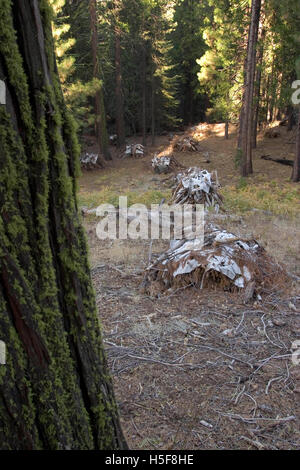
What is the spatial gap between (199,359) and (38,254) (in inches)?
97.2

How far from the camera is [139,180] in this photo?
652 inches

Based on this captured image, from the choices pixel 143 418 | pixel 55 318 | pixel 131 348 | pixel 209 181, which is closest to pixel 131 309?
pixel 131 348

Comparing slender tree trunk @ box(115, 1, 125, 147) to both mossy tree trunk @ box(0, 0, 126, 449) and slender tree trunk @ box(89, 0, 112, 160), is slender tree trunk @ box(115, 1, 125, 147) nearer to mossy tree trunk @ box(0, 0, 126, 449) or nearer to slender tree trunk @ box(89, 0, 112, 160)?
slender tree trunk @ box(89, 0, 112, 160)

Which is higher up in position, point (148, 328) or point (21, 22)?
point (21, 22)

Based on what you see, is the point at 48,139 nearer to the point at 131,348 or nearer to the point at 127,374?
the point at 127,374

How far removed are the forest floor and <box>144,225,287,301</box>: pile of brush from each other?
0.18 metres

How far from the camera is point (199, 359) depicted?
134 inches

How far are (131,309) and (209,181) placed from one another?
23.8 ft

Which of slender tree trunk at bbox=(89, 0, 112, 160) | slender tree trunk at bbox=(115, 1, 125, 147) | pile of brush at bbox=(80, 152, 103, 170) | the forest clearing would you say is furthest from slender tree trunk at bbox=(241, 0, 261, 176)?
pile of brush at bbox=(80, 152, 103, 170)

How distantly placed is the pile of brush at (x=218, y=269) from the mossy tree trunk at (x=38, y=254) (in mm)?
3445

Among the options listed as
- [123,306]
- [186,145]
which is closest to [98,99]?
[186,145]

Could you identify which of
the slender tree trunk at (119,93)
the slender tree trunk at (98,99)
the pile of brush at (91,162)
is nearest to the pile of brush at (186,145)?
the slender tree trunk at (119,93)

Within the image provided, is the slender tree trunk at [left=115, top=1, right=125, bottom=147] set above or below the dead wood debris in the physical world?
above

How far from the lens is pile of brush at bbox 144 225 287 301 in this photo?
4.94 meters
